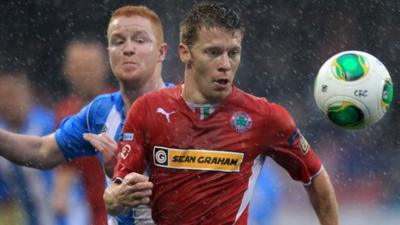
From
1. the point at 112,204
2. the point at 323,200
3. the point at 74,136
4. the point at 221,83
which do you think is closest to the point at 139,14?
the point at 74,136

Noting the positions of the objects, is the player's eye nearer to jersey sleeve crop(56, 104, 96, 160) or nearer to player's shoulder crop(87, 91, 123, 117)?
player's shoulder crop(87, 91, 123, 117)

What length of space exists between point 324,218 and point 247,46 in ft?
15.5

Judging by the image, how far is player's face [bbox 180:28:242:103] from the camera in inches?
181

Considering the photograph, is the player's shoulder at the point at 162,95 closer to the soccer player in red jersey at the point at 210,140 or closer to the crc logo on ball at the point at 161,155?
the soccer player in red jersey at the point at 210,140

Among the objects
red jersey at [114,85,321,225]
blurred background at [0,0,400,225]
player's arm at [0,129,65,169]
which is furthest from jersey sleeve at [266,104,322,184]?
blurred background at [0,0,400,225]

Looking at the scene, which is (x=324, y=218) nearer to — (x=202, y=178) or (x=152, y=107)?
(x=202, y=178)

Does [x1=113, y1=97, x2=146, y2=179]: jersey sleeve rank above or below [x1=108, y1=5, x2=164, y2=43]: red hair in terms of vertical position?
below

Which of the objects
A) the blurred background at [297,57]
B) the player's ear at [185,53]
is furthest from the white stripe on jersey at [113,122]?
the blurred background at [297,57]

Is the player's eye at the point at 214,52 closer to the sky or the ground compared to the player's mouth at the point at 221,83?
closer to the sky

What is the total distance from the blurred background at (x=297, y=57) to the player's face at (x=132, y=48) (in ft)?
9.40

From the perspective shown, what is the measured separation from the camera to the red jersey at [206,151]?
461 centimetres

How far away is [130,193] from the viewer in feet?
14.0

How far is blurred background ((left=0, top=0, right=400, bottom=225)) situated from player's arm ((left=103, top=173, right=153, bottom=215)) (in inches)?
157

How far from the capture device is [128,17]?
559 cm
